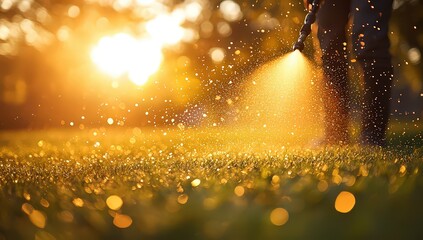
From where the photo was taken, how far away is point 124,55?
15797 mm

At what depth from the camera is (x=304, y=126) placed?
8195 millimetres

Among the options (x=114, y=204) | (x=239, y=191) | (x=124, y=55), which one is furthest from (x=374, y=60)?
(x=124, y=55)

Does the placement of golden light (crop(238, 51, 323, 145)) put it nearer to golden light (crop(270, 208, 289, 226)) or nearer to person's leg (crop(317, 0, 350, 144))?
person's leg (crop(317, 0, 350, 144))

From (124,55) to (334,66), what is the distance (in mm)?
11836

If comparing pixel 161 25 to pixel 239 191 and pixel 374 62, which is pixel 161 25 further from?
pixel 239 191

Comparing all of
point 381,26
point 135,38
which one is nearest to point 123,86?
point 135,38

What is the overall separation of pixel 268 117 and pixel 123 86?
11.1m

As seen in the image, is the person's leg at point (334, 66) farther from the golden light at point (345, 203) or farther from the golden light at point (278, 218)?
the golden light at point (278, 218)

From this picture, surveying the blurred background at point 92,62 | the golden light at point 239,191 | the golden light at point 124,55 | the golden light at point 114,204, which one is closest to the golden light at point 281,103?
the golden light at point 124,55

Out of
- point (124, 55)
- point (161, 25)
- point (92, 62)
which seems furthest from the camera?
point (92, 62)

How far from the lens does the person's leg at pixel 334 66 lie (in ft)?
14.4

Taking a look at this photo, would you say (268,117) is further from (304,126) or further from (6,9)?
(6,9)

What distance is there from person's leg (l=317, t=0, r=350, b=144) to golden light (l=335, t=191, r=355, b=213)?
3.29 meters

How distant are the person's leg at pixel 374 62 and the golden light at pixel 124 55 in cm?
941
